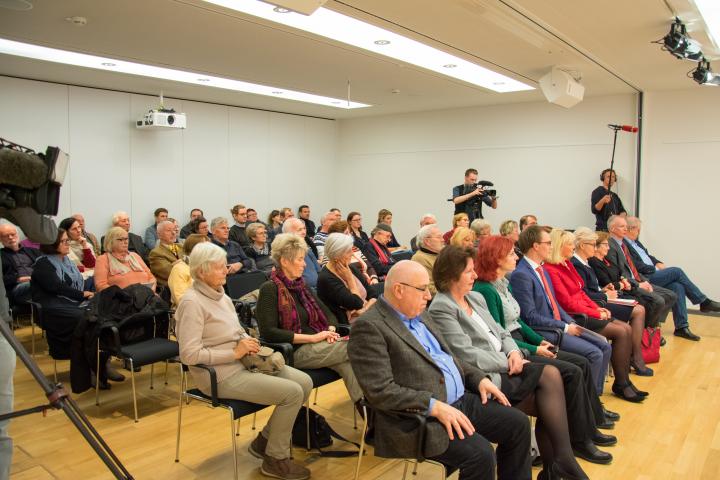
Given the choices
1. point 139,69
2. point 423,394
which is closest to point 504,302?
point 423,394

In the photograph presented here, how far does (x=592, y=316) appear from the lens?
4.41 m

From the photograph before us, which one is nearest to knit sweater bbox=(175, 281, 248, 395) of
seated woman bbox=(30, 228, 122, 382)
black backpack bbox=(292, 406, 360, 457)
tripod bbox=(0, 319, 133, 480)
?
black backpack bbox=(292, 406, 360, 457)

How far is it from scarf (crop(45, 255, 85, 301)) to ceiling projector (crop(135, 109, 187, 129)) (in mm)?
3826

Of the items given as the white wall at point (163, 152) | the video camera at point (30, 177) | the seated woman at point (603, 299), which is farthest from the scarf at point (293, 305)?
the white wall at point (163, 152)

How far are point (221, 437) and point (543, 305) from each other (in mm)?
2256

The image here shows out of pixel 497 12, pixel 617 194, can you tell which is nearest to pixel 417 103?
pixel 617 194

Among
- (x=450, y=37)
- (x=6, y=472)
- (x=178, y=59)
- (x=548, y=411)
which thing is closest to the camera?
(x=6, y=472)

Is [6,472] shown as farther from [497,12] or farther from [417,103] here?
[417,103]

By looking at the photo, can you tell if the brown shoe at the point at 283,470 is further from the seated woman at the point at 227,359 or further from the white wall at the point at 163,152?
the white wall at the point at 163,152

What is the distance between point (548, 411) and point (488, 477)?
2.45 feet

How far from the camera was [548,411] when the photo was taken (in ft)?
9.89

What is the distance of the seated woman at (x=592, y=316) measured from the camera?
4.37 meters

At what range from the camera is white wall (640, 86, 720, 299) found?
8.14 m

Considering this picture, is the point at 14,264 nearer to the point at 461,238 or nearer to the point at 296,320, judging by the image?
the point at 296,320
